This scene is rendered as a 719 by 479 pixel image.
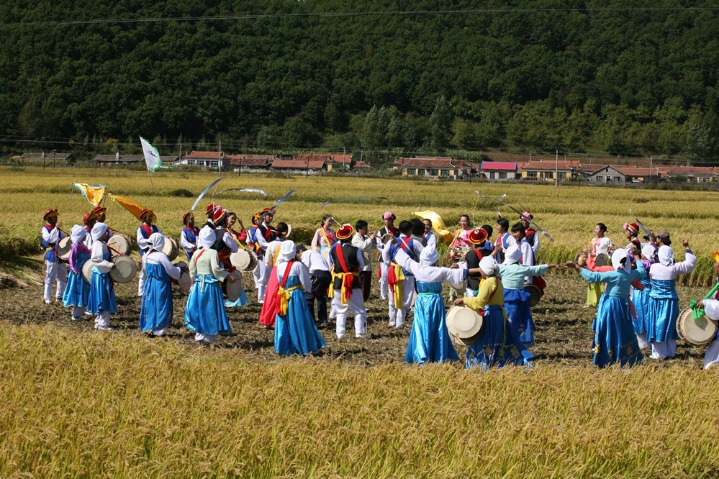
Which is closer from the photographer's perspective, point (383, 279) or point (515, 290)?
point (515, 290)

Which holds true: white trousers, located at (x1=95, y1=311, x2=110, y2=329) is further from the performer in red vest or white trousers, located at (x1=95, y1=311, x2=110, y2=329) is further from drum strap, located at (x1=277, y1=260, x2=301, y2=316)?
the performer in red vest

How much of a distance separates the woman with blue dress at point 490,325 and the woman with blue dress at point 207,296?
4.07 metres

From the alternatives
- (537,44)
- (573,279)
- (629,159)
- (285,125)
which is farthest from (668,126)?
(573,279)

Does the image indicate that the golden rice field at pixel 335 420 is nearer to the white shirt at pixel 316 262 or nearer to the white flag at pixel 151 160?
the white shirt at pixel 316 262

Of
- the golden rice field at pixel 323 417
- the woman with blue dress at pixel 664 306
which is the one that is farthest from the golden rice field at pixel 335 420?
the woman with blue dress at pixel 664 306

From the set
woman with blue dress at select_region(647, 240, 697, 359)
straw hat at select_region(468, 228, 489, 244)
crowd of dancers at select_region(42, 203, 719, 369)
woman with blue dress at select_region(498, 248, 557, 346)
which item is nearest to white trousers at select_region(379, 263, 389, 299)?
crowd of dancers at select_region(42, 203, 719, 369)

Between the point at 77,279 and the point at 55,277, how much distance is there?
6.87 ft

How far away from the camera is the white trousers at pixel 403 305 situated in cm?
1509

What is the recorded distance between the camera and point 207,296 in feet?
43.0

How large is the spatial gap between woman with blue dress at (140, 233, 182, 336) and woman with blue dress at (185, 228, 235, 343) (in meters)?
0.51

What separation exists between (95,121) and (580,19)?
101 m

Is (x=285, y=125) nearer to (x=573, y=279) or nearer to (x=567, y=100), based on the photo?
(x=567, y=100)

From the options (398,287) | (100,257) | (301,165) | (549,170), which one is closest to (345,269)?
(398,287)

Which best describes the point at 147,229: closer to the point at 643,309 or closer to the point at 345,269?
the point at 345,269
